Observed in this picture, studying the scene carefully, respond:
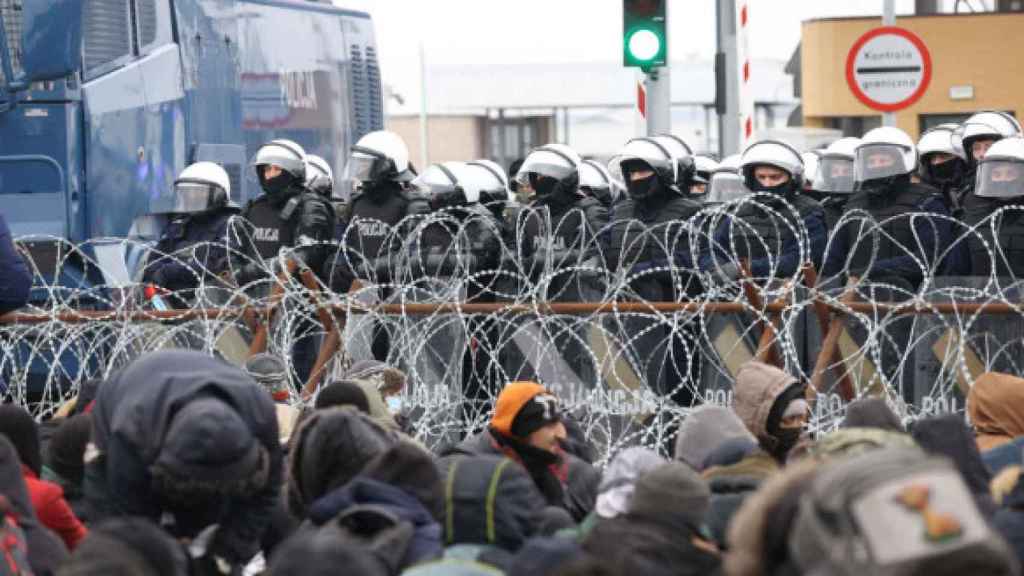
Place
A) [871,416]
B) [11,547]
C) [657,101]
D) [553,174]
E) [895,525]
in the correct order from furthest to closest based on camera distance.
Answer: [657,101] < [553,174] < [871,416] < [11,547] < [895,525]

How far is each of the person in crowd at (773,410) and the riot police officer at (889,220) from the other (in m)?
2.32

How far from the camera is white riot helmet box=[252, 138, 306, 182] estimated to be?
13406 millimetres

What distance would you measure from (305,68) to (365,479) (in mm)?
11657

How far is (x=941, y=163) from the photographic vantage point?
44.0 feet

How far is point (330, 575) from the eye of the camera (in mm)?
4824

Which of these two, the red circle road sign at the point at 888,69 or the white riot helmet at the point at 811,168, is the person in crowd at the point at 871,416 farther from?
the red circle road sign at the point at 888,69

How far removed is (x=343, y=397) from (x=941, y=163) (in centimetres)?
641

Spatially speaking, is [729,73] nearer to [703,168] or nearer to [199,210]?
[703,168]

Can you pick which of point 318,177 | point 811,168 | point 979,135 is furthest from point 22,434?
point 811,168

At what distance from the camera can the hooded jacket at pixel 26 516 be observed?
20.3 feet

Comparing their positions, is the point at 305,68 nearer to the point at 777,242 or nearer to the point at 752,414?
the point at 777,242

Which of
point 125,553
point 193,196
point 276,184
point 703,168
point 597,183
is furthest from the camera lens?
point 703,168

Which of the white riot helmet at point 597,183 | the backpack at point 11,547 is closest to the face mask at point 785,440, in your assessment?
the backpack at point 11,547

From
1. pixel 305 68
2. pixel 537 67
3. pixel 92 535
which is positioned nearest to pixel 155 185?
pixel 305 68
